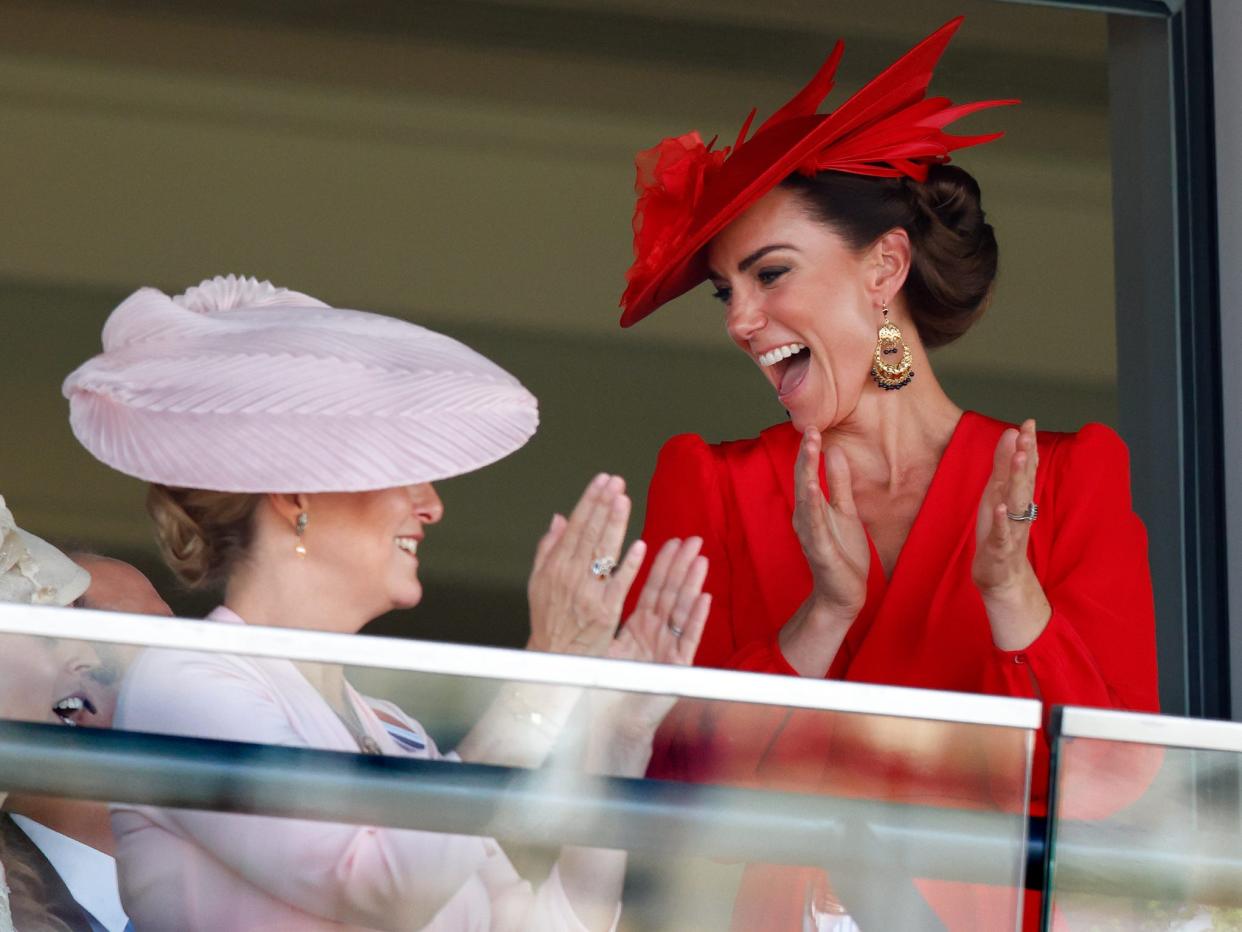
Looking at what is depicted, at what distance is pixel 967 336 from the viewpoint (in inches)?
85.7

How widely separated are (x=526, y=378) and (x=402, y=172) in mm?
341

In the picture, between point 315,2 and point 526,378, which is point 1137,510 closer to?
point 526,378

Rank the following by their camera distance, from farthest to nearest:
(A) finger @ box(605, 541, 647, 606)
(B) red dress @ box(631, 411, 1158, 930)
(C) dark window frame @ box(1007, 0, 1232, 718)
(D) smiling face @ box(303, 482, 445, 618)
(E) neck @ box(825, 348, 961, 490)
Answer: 1. (C) dark window frame @ box(1007, 0, 1232, 718)
2. (E) neck @ box(825, 348, 961, 490)
3. (B) red dress @ box(631, 411, 1158, 930)
4. (D) smiling face @ box(303, 482, 445, 618)
5. (A) finger @ box(605, 541, 647, 606)

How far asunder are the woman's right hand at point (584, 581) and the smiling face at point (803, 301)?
0.37m

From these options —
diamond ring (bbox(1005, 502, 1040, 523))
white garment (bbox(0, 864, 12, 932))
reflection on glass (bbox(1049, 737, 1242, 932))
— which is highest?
diamond ring (bbox(1005, 502, 1040, 523))

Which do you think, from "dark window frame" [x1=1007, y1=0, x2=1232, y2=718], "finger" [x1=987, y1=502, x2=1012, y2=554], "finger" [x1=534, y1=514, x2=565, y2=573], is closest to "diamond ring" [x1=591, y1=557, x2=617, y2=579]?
"finger" [x1=534, y1=514, x2=565, y2=573]

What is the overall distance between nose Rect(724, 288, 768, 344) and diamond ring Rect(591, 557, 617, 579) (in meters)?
0.50

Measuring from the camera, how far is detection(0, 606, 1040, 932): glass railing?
0.73 metres

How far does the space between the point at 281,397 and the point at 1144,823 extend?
4.39ft

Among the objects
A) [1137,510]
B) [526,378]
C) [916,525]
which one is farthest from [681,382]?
[1137,510]

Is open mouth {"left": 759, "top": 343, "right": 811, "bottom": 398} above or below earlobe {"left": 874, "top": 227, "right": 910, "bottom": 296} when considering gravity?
below

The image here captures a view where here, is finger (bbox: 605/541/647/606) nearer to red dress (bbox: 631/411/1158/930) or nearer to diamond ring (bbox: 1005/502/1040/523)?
red dress (bbox: 631/411/1158/930)

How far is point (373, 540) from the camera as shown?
6.11ft

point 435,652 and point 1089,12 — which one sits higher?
point 1089,12
